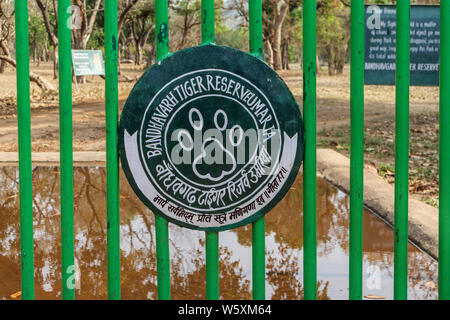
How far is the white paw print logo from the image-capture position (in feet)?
7.61

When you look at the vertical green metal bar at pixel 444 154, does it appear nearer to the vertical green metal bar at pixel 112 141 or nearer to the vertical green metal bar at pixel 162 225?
the vertical green metal bar at pixel 162 225

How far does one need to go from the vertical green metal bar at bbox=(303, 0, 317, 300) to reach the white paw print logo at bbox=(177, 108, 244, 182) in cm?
26

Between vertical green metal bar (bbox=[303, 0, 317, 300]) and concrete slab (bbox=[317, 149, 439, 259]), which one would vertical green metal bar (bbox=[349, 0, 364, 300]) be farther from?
concrete slab (bbox=[317, 149, 439, 259])

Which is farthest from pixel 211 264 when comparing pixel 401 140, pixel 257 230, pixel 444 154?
pixel 444 154

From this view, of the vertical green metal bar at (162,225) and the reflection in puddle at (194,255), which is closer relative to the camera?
the vertical green metal bar at (162,225)

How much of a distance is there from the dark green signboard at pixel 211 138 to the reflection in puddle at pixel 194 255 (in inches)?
57.6

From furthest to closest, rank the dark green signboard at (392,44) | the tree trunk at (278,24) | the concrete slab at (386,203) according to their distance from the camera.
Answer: the tree trunk at (278,24)
the dark green signboard at (392,44)
the concrete slab at (386,203)

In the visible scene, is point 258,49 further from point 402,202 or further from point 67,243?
point 67,243

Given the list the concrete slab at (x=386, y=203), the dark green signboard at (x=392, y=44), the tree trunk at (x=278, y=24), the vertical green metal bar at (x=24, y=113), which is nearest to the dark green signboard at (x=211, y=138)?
the vertical green metal bar at (x=24, y=113)

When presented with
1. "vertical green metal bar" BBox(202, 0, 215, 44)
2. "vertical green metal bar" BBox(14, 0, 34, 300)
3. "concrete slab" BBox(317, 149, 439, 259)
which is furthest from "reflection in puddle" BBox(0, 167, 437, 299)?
"vertical green metal bar" BBox(202, 0, 215, 44)

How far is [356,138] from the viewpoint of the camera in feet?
7.79

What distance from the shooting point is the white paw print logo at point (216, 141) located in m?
2.32

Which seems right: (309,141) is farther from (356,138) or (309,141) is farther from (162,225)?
(162,225)

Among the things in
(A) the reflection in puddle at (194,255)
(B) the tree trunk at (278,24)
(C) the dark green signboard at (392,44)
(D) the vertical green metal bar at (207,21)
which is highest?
(B) the tree trunk at (278,24)
